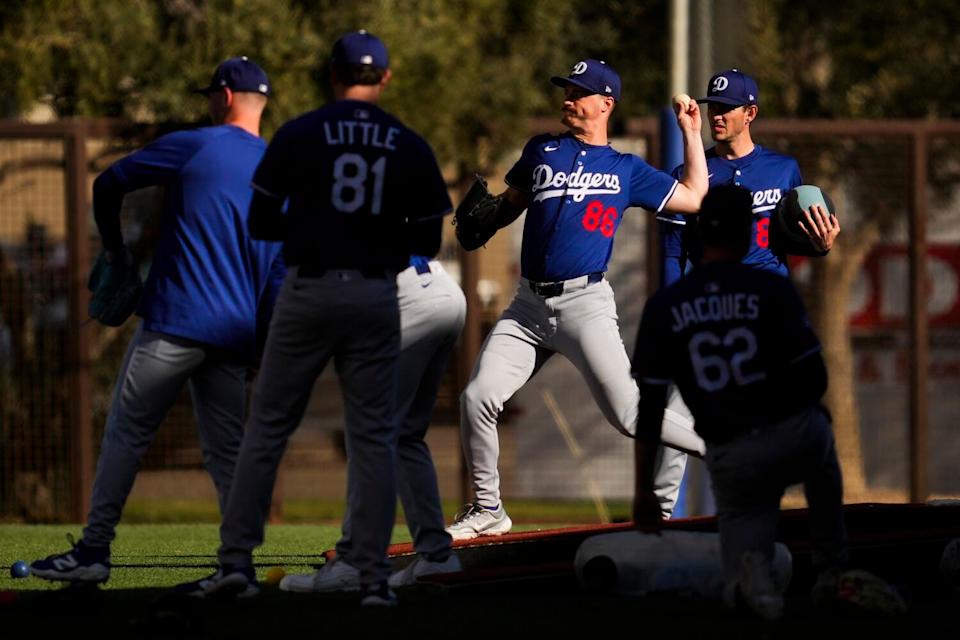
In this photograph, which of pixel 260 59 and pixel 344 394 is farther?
pixel 260 59

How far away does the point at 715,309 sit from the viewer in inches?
236

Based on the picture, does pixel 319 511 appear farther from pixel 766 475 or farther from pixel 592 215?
pixel 766 475

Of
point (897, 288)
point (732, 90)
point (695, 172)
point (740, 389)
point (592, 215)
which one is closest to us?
point (740, 389)

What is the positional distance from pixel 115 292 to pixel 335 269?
137cm

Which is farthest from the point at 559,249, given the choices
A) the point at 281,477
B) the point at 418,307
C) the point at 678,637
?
the point at 281,477

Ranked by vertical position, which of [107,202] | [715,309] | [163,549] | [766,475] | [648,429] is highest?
[107,202]

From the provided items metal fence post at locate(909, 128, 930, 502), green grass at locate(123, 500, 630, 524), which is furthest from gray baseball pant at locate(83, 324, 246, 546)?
metal fence post at locate(909, 128, 930, 502)

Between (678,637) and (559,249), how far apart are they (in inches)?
103

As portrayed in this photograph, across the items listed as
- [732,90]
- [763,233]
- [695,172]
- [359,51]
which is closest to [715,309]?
[359,51]

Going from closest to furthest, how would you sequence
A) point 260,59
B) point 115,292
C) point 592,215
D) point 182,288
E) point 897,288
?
point 182,288
point 115,292
point 592,215
point 260,59
point 897,288

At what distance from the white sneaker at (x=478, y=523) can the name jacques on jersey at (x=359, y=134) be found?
7.76 feet

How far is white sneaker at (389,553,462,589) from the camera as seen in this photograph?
267 inches

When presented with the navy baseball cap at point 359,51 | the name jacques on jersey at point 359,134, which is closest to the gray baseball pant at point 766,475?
the name jacques on jersey at point 359,134

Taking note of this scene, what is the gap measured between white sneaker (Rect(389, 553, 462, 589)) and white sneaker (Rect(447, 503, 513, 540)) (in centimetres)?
97
